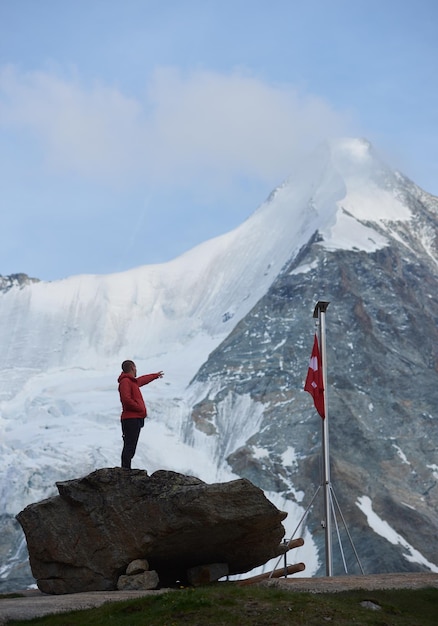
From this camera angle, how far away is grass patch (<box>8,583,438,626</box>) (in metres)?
22.7

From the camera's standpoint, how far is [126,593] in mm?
27250

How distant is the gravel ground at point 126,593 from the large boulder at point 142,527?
34.5 inches

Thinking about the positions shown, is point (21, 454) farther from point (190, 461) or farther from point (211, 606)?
point (211, 606)

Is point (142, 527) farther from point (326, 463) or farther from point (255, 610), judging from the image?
point (255, 610)

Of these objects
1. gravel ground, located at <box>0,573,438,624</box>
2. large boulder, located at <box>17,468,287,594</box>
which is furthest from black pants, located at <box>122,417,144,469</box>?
gravel ground, located at <box>0,573,438,624</box>

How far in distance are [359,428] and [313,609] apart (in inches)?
6979

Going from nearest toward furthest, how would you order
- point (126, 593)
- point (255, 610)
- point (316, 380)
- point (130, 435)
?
point (255, 610), point (126, 593), point (130, 435), point (316, 380)

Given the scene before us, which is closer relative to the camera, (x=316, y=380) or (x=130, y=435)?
(x=130, y=435)

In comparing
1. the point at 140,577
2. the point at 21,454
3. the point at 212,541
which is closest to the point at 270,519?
the point at 212,541

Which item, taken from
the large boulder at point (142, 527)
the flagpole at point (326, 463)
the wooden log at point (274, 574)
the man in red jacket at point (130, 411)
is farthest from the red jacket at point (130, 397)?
the flagpole at point (326, 463)

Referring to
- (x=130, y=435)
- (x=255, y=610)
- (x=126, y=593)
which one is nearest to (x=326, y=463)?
(x=130, y=435)

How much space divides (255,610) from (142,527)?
612cm

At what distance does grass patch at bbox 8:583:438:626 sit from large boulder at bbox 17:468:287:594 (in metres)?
3.34

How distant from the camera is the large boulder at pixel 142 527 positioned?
28438 mm
